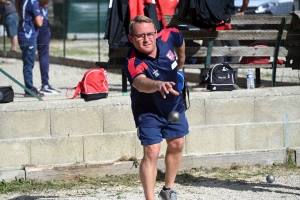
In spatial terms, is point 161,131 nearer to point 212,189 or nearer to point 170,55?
point 170,55

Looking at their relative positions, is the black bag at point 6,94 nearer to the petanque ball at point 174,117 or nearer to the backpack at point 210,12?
the backpack at point 210,12

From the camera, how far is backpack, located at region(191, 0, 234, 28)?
28.2 feet

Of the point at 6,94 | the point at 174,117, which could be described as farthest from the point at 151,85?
the point at 6,94

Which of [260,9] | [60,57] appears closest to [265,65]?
[260,9]

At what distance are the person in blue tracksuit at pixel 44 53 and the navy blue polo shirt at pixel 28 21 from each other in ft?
0.62

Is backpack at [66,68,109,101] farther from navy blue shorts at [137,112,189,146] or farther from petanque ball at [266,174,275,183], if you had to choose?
petanque ball at [266,174,275,183]

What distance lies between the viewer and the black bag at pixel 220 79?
8.20 meters

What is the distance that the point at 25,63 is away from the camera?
9.37m

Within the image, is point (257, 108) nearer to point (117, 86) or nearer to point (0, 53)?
point (117, 86)

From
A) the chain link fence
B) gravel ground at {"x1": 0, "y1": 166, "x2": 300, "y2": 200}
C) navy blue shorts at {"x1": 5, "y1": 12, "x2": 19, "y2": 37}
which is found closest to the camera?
gravel ground at {"x1": 0, "y1": 166, "x2": 300, "y2": 200}

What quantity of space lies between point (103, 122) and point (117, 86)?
247 cm

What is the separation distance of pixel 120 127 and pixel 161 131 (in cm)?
167

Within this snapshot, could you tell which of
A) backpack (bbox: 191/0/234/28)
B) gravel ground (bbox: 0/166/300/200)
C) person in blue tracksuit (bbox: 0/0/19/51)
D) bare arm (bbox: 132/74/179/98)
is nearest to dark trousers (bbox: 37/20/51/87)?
person in blue tracksuit (bbox: 0/0/19/51)

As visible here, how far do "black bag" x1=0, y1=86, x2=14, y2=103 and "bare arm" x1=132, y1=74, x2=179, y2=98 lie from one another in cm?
230
